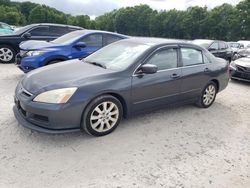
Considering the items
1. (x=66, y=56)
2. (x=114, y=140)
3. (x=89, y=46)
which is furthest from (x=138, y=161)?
(x=89, y=46)

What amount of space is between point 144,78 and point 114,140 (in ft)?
3.64

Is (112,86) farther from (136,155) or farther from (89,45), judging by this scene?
(89,45)

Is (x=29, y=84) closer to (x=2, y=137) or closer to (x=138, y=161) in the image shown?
(x=2, y=137)

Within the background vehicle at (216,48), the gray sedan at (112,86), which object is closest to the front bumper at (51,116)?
the gray sedan at (112,86)

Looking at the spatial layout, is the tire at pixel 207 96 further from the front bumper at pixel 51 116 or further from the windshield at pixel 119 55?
the front bumper at pixel 51 116

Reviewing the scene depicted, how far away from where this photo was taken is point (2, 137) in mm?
3877

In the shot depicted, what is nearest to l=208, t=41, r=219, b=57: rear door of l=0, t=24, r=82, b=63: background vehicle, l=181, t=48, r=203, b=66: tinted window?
l=0, t=24, r=82, b=63: background vehicle

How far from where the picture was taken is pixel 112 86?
4020mm

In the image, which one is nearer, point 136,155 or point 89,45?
point 136,155

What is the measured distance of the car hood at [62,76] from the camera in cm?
382

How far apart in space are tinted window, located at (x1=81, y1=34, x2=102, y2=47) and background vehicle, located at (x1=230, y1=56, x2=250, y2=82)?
15.0 feet

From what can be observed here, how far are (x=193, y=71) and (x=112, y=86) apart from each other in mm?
1931

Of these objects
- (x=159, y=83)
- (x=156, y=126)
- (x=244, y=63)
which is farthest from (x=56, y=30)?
(x=156, y=126)

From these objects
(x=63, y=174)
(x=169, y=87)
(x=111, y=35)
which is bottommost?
(x=63, y=174)
